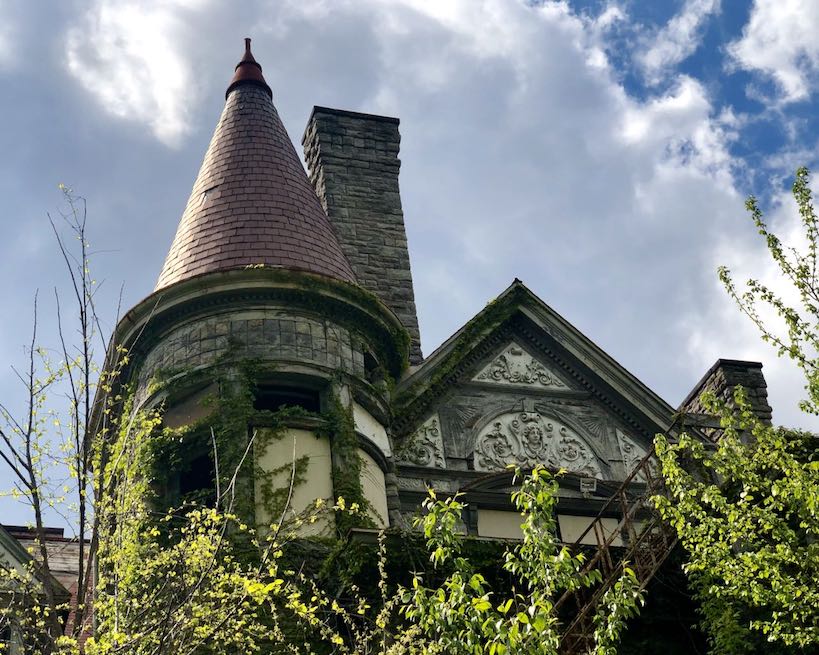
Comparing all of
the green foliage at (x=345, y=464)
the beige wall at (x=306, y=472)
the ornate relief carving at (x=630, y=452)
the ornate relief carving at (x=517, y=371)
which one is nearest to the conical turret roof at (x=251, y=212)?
the green foliage at (x=345, y=464)

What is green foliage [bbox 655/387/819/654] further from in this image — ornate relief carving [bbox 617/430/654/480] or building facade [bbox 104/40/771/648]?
ornate relief carving [bbox 617/430/654/480]

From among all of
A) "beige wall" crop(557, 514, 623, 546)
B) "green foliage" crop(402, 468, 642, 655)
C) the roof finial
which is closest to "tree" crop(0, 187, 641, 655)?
"green foliage" crop(402, 468, 642, 655)

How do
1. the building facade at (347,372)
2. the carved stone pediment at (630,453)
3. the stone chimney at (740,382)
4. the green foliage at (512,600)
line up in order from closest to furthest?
1. the green foliage at (512,600)
2. the building facade at (347,372)
3. the carved stone pediment at (630,453)
4. the stone chimney at (740,382)

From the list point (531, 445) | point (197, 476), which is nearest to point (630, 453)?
point (531, 445)

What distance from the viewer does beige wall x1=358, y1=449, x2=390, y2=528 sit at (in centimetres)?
1359

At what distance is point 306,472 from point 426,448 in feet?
8.12

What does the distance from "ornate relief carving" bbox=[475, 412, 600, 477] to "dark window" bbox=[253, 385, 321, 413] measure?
2.41 m

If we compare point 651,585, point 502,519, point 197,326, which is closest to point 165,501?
point 197,326

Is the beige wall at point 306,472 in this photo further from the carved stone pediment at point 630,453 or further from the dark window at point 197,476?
the carved stone pediment at point 630,453

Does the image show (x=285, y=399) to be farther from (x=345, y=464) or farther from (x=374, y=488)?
(x=374, y=488)

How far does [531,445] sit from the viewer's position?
15930 millimetres

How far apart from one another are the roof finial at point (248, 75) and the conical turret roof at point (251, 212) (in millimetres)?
602

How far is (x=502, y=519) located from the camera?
15.1 metres

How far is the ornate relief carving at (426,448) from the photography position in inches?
601
